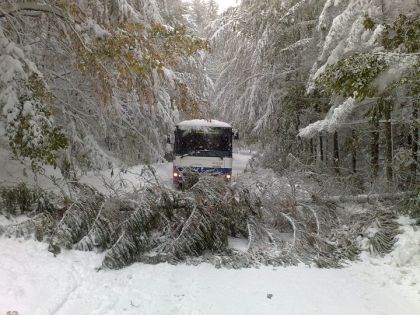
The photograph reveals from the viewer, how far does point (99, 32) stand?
8.02 metres

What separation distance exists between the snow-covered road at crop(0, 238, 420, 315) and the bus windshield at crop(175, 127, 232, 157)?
7.64 m

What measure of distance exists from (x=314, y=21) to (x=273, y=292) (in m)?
12.6

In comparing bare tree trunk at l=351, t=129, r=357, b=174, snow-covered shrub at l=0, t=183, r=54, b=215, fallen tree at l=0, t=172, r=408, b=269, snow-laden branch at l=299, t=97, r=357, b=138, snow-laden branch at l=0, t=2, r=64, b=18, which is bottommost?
fallen tree at l=0, t=172, r=408, b=269

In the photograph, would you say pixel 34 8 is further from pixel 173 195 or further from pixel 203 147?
pixel 203 147

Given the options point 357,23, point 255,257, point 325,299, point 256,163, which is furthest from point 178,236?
point 256,163

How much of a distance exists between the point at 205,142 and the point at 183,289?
343 inches

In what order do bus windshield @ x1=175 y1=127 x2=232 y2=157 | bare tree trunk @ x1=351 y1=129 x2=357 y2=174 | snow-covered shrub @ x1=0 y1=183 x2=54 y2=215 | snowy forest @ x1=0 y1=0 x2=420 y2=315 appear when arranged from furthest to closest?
bare tree trunk @ x1=351 y1=129 x2=357 y2=174 < bus windshield @ x1=175 y1=127 x2=232 y2=157 < snow-covered shrub @ x1=0 y1=183 x2=54 y2=215 < snowy forest @ x1=0 y1=0 x2=420 y2=315

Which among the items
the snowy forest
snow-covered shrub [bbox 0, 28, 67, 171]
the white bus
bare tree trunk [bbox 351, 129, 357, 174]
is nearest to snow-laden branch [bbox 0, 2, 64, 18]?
the snowy forest

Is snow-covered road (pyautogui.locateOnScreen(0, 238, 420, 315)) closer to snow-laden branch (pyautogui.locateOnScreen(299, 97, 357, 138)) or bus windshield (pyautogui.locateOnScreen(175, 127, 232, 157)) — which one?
snow-laden branch (pyautogui.locateOnScreen(299, 97, 357, 138))

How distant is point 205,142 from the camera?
585 inches

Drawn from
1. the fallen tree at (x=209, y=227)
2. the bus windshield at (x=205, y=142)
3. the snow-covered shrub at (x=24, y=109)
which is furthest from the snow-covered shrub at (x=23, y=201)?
the bus windshield at (x=205, y=142)

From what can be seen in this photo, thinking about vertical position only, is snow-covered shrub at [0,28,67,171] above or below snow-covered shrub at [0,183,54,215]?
above

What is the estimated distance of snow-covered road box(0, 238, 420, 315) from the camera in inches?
226

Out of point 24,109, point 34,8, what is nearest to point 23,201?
point 24,109
